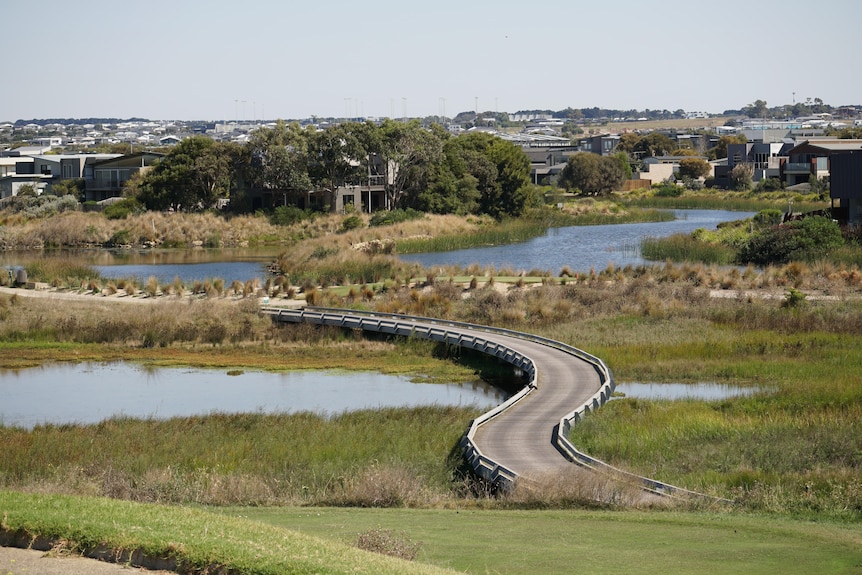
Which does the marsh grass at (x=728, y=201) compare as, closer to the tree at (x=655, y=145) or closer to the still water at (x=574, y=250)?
the still water at (x=574, y=250)

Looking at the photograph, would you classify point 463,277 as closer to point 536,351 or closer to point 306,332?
point 306,332

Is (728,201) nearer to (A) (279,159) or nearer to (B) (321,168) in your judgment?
(B) (321,168)

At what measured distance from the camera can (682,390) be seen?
3069 centimetres

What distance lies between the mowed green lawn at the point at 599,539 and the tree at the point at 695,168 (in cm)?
11960

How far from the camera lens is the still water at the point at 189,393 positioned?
96.4 feet

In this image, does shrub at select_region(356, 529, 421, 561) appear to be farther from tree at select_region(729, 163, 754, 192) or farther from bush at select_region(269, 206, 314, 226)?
tree at select_region(729, 163, 754, 192)

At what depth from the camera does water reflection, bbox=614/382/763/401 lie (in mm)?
29391

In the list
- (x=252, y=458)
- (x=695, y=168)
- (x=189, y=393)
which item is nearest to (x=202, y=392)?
(x=189, y=393)

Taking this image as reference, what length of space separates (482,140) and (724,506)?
3134 inches

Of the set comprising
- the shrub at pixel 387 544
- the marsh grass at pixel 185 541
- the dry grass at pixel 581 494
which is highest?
the marsh grass at pixel 185 541

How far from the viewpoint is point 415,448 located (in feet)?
77.6

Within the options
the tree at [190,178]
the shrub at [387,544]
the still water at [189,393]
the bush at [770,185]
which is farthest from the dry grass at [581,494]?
the bush at [770,185]

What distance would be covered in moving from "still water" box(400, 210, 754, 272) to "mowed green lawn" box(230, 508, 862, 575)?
118ft

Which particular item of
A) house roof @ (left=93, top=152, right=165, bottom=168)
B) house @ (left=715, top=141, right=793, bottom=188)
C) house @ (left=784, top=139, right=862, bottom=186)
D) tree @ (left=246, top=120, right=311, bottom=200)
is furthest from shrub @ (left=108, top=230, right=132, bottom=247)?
house @ (left=715, top=141, right=793, bottom=188)
